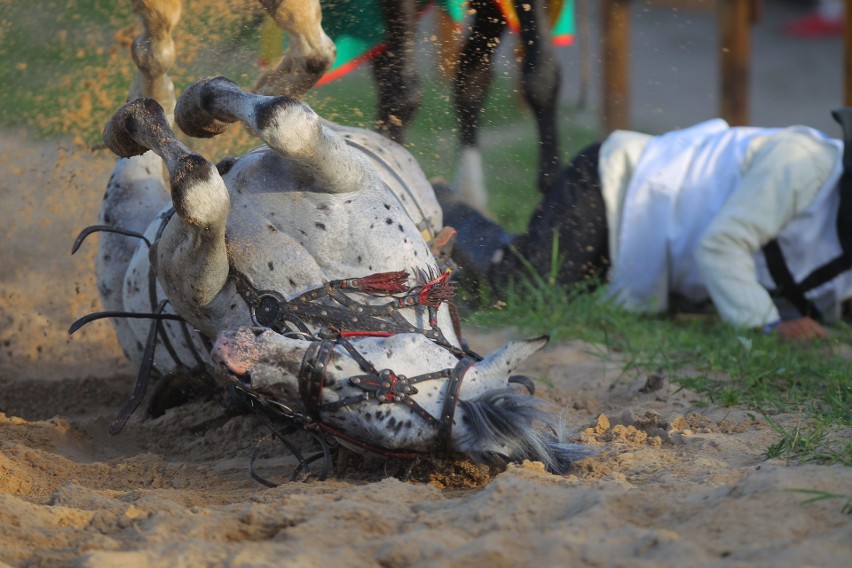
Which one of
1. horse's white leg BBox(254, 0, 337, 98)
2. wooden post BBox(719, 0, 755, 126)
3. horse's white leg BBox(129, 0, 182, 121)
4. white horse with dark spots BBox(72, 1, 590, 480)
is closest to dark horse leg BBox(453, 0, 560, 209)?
horse's white leg BBox(254, 0, 337, 98)

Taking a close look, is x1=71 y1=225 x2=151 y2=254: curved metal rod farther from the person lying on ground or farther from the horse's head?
the person lying on ground

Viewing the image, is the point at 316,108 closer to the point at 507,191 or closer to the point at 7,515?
the point at 7,515

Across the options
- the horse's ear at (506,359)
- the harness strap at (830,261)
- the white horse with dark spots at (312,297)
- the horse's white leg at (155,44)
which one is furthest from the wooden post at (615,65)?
the horse's ear at (506,359)

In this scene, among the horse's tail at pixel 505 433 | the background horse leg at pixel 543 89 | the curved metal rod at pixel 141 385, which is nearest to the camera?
the horse's tail at pixel 505 433

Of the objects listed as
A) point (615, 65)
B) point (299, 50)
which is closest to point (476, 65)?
point (299, 50)

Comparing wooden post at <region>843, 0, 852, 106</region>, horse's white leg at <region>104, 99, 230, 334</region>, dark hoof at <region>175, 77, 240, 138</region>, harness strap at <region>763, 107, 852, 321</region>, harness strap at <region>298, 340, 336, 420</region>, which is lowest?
harness strap at <region>763, 107, 852, 321</region>

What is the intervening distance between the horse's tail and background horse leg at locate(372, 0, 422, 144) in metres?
1.58

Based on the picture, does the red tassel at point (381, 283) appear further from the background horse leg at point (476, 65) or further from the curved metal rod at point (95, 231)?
the background horse leg at point (476, 65)

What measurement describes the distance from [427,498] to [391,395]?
0.25 m

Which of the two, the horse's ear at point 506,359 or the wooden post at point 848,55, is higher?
the horse's ear at point 506,359

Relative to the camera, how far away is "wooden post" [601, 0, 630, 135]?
7.48 m

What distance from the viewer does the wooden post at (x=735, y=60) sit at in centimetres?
729

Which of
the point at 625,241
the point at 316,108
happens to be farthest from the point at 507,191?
the point at 316,108

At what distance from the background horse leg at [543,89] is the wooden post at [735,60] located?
247cm
